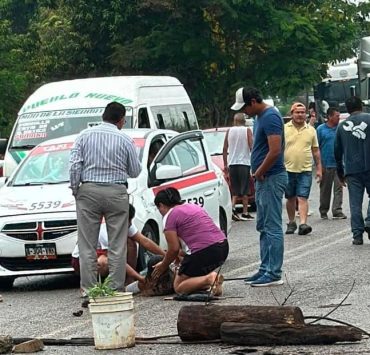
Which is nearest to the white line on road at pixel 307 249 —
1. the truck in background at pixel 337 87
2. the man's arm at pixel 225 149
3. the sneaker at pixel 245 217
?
the sneaker at pixel 245 217

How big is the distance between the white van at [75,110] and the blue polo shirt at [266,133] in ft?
24.5

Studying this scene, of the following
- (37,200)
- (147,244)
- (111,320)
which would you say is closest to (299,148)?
(37,200)

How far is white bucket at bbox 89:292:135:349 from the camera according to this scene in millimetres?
9492

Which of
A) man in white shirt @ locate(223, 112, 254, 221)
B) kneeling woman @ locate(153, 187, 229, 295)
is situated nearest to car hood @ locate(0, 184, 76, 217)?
kneeling woman @ locate(153, 187, 229, 295)

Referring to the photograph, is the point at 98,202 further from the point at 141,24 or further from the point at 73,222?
the point at 141,24

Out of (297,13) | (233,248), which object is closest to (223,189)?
(233,248)

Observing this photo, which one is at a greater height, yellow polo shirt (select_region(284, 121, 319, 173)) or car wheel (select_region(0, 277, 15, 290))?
yellow polo shirt (select_region(284, 121, 319, 173))

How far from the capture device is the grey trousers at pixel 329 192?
21.0 meters

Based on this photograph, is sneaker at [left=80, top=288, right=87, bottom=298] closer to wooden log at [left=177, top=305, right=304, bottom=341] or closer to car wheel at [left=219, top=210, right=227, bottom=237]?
wooden log at [left=177, top=305, right=304, bottom=341]

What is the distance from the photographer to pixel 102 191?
12.0m

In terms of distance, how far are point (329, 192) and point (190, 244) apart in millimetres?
9266

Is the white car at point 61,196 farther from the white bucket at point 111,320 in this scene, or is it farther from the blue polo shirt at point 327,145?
Answer: the blue polo shirt at point 327,145

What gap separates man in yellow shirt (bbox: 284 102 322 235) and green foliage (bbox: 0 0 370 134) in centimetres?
1888

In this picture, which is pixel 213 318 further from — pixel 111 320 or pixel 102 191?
pixel 102 191
